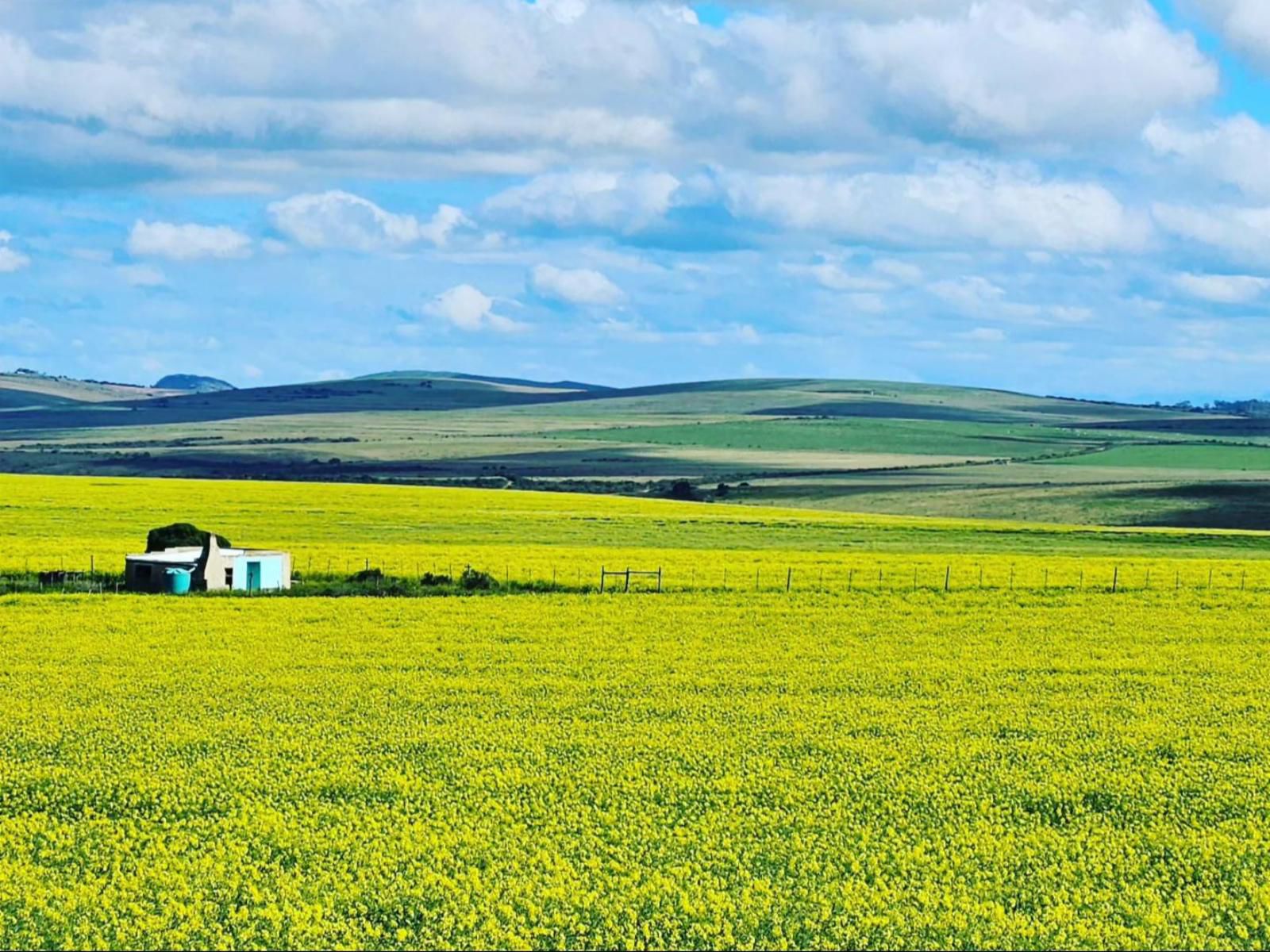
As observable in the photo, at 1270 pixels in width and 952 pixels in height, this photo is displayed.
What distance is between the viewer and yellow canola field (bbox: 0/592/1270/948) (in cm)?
1833

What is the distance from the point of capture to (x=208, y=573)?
5094 centimetres

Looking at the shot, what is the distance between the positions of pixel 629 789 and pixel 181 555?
33.6 metres

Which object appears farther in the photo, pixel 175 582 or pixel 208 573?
pixel 208 573

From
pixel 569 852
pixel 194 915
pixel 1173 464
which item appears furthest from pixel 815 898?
pixel 1173 464

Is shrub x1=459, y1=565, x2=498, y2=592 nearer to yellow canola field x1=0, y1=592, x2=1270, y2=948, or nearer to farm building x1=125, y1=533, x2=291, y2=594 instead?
farm building x1=125, y1=533, x2=291, y2=594

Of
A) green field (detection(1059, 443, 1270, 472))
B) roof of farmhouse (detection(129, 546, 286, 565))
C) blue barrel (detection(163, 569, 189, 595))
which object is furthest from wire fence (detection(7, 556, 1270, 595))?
green field (detection(1059, 443, 1270, 472))

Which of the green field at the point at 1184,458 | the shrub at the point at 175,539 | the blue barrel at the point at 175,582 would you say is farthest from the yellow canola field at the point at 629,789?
the green field at the point at 1184,458

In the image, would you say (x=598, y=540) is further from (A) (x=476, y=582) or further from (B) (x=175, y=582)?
(B) (x=175, y=582)

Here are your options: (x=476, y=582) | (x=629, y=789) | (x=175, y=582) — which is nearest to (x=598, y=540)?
(x=476, y=582)

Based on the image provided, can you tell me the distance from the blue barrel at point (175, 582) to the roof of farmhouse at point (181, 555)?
499mm

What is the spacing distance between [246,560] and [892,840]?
110 ft

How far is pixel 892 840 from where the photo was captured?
2138cm

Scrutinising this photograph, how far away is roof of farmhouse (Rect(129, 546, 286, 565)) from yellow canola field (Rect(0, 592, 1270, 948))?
9.89 m

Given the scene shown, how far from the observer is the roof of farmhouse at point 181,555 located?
168 feet
